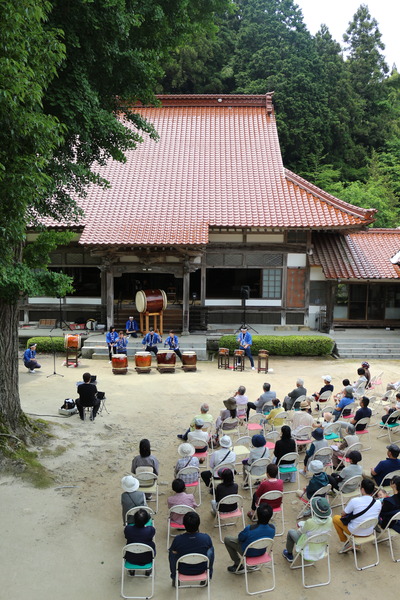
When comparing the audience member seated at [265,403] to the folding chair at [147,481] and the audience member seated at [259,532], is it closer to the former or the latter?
the folding chair at [147,481]

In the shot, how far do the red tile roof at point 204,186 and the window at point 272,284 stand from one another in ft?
8.56

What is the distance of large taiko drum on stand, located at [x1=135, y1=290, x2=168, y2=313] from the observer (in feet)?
61.4

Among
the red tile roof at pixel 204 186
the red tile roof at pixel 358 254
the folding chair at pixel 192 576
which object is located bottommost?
the folding chair at pixel 192 576

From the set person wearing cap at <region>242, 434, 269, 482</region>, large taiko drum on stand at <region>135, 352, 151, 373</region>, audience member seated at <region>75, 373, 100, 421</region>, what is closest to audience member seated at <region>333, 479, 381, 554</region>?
person wearing cap at <region>242, 434, 269, 482</region>

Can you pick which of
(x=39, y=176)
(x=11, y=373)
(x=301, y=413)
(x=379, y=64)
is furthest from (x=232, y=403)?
(x=379, y=64)

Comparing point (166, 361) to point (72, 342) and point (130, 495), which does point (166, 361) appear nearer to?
point (72, 342)

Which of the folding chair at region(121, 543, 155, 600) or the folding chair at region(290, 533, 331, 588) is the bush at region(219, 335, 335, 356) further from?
the folding chair at region(121, 543, 155, 600)

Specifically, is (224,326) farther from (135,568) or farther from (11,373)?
(135,568)

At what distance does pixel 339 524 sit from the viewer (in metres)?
6.22

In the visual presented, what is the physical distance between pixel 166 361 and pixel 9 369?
7477 millimetres

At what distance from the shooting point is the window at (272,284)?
68.8 feet

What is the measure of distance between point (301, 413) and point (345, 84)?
31.9 metres

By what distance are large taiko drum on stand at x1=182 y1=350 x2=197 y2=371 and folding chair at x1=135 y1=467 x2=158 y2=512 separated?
344 inches

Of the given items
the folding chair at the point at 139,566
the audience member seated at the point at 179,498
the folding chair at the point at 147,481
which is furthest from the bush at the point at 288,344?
the folding chair at the point at 139,566
